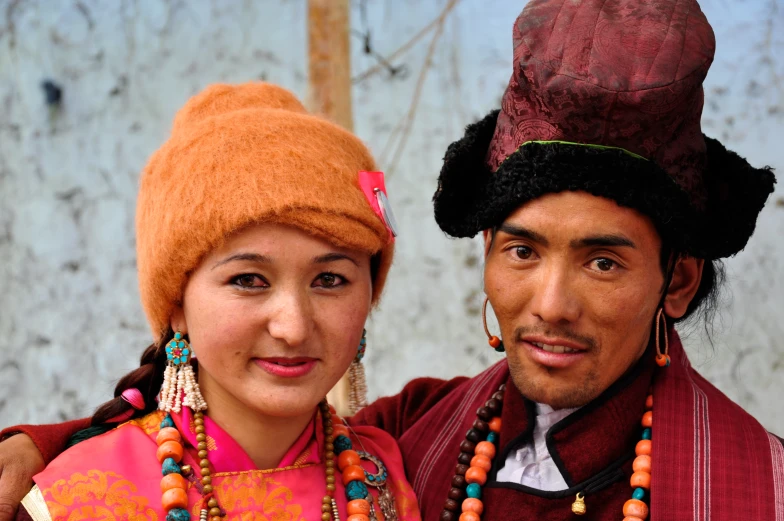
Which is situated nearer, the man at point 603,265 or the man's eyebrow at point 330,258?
the man's eyebrow at point 330,258

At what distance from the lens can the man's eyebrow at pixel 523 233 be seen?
2469mm

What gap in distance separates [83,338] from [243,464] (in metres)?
2.27

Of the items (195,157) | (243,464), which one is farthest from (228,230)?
(243,464)

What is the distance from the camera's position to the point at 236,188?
2209 millimetres

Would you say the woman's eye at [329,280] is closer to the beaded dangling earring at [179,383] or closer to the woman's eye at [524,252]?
the beaded dangling earring at [179,383]

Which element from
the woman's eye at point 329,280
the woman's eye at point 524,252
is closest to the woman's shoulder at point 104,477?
the woman's eye at point 329,280

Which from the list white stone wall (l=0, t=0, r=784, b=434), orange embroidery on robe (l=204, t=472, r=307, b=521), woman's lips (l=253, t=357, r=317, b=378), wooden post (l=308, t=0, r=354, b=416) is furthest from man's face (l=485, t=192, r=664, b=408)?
white stone wall (l=0, t=0, r=784, b=434)

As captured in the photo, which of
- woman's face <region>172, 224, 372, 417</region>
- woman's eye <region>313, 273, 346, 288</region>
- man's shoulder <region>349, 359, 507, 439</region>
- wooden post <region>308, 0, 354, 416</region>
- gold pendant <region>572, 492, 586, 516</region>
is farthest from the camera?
wooden post <region>308, 0, 354, 416</region>

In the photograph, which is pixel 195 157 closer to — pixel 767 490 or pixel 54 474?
pixel 54 474

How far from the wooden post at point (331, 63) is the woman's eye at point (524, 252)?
148 centimetres

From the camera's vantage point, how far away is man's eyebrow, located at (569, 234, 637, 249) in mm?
2406

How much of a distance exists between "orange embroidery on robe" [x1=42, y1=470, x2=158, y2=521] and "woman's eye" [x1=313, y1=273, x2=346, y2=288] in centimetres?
66

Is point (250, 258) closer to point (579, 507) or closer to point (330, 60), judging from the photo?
point (579, 507)

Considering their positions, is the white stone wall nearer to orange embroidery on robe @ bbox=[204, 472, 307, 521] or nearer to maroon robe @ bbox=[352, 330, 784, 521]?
maroon robe @ bbox=[352, 330, 784, 521]
